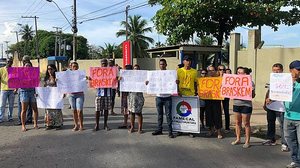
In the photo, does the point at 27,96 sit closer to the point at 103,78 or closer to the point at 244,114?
the point at 103,78

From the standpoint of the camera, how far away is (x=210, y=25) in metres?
16.8

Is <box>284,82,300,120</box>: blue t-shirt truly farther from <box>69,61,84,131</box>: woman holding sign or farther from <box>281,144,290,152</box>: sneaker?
<box>69,61,84,131</box>: woman holding sign

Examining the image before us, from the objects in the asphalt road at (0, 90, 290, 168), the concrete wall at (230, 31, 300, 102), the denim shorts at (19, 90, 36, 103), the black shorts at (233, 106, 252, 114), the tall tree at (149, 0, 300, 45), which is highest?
the tall tree at (149, 0, 300, 45)

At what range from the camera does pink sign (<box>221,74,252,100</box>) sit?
7.89m

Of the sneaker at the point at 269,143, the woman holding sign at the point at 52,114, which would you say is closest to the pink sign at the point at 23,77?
the woman holding sign at the point at 52,114

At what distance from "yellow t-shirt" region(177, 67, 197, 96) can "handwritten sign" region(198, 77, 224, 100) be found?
0.59 ft

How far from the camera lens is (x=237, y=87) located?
8.08 metres

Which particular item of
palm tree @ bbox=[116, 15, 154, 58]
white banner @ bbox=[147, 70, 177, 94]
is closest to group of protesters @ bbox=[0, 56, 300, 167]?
white banner @ bbox=[147, 70, 177, 94]

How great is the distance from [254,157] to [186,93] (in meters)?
2.43

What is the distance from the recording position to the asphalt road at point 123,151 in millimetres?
6480

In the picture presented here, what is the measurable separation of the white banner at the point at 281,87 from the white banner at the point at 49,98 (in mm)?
5309

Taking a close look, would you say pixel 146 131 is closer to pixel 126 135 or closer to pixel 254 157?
pixel 126 135

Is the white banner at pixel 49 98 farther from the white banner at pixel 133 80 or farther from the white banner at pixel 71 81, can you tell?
the white banner at pixel 133 80

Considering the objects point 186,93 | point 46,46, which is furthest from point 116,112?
point 46,46
